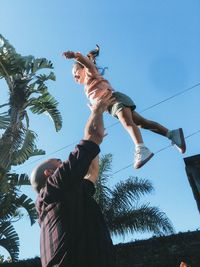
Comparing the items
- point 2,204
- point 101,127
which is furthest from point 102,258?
point 2,204

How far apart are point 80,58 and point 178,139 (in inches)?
55.5

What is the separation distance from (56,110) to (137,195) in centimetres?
426

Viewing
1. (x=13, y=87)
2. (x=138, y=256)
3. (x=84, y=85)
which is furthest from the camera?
(x=13, y=87)

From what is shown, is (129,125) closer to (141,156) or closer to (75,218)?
(141,156)

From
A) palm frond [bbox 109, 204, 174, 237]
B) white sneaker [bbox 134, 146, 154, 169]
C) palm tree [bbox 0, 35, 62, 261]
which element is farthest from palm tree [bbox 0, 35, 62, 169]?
white sneaker [bbox 134, 146, 154, 169]

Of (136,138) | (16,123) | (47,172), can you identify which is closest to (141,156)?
(136,138)

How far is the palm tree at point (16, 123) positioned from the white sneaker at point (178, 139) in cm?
575

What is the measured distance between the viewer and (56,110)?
480 inches

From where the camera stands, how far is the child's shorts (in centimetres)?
486

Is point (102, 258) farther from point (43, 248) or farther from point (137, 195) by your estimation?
point (137, 195)

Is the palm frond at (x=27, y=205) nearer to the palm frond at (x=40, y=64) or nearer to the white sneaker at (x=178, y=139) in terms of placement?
the palm frond at (x=40, y=64)

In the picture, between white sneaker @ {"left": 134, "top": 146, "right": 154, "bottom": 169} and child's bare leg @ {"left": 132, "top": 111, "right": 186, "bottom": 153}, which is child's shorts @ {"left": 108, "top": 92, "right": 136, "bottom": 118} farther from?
white sneaker @ {"left": 134, "top": 146, "right": 154, "bottom": 169}

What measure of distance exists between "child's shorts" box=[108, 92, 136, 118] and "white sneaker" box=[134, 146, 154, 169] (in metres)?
0.70

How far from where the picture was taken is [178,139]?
4.78 metres
